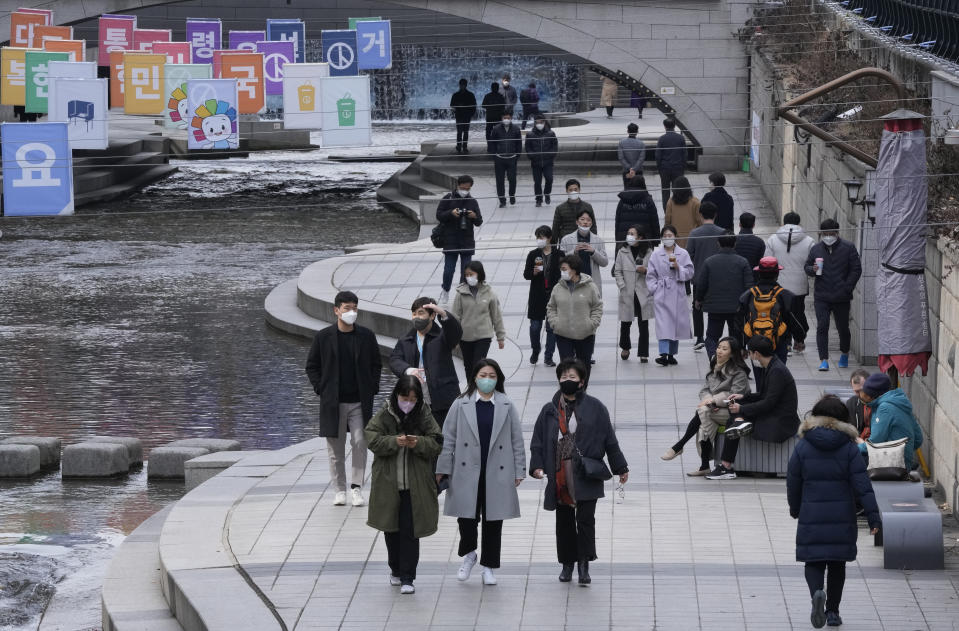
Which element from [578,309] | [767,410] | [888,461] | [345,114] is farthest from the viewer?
[345,114]

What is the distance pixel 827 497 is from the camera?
8.57 meters

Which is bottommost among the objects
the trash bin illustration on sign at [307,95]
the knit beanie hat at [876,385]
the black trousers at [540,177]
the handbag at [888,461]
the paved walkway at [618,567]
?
the paved walkway at [618,567]

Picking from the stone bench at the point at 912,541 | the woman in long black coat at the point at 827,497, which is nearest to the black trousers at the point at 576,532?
the woman in long black coat at the point at 827,497

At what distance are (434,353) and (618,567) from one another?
2494 mm

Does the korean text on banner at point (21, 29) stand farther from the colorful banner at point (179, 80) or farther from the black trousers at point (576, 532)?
the black trousers at point (576, 532)

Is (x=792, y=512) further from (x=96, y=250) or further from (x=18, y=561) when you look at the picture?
(x=96, y=250)

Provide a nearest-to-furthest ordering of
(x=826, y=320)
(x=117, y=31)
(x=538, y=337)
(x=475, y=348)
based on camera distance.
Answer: (x=475, y=348) < (x=826, y=320) < (x=538, y=337) < (x=117, y=31)

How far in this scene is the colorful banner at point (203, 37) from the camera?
3161 centimetres

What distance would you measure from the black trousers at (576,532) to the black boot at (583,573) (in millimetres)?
33

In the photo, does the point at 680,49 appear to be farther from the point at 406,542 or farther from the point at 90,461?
the point at 406,542

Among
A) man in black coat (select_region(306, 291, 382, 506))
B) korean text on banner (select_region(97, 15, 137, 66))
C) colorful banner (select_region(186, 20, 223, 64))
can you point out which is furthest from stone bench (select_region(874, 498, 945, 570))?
korean text on banner (select_region(97, 15, 137, 66))

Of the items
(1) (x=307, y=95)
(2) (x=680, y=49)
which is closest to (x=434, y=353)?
(1) (x=307, y=95)

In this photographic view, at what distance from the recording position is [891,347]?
11594 millimetres

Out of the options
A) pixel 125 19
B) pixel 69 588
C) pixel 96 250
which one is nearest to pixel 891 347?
pixel 69 588
